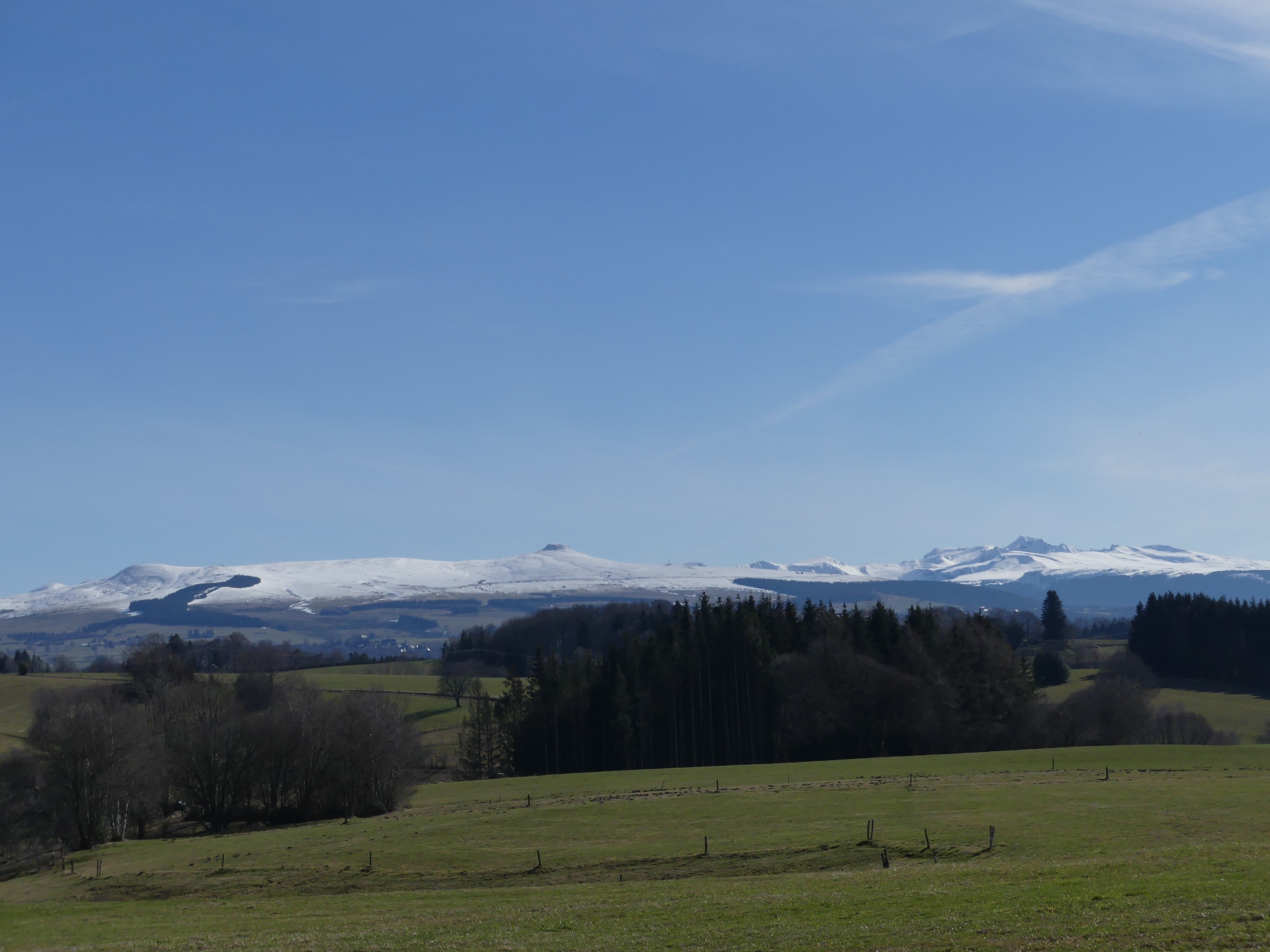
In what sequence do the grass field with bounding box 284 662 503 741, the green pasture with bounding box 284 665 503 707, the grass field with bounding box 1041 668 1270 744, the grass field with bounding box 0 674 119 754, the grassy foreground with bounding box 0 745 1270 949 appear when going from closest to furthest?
the grassy foreground with bounding box 0 745 1270 949, the grass field with bounding box 1041 668 1270 744, the grass field with bounding box 0 674 119 754, the grass field with bounding box 284 662 503 741, the green pasture with bounding box 284 665 503 707

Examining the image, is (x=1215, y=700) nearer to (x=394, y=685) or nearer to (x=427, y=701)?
(x=427, y=701)

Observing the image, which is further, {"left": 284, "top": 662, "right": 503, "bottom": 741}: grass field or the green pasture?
the green pasture

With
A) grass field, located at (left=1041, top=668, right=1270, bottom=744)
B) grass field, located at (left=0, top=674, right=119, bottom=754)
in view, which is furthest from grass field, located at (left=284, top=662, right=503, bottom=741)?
grass field, located at (left=1041, top=668, right=1270, bottom=744)

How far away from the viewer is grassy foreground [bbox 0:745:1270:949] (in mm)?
24047

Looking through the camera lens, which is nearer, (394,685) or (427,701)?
(427,701)

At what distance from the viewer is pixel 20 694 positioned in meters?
160

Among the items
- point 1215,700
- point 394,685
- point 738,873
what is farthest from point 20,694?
point 1215,700

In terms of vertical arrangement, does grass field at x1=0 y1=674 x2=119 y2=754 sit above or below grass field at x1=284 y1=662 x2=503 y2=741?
above

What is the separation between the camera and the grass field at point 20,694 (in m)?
129

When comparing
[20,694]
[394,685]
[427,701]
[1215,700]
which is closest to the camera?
[1215,700]

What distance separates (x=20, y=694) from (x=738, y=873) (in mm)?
157188

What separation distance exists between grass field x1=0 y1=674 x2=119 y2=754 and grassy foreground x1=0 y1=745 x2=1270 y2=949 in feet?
242

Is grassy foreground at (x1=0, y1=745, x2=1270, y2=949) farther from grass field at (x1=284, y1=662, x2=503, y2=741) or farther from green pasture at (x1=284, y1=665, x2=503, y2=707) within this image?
green pasture at (x1=284, y1=665, x2=503, y2=707)

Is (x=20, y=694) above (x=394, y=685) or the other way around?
above
